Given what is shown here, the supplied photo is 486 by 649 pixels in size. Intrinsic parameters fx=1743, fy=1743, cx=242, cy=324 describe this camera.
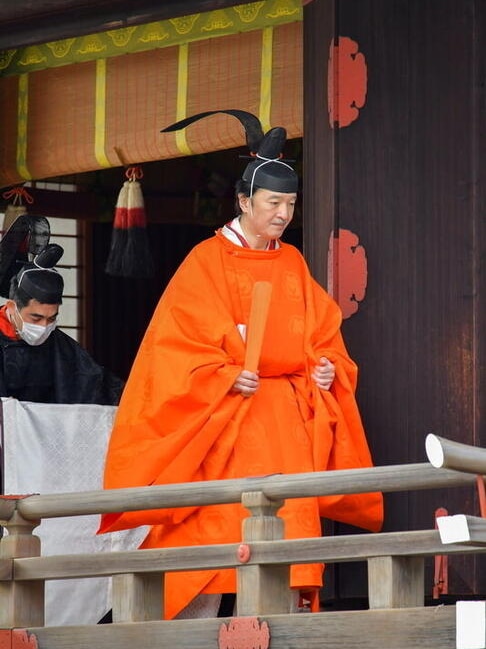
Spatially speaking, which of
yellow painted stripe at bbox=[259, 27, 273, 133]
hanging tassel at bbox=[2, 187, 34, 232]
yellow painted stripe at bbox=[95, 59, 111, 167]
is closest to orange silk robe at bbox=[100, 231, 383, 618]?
yellow painted stripe at bbox=[259, 27, 273, 133]

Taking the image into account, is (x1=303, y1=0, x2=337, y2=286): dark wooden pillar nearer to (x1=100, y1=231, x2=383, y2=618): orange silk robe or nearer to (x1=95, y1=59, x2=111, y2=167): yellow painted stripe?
(x1=100, y1=231, x2=383, y2=618): orange silk robe

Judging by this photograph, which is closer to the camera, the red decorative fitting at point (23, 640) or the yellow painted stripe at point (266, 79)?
the red decorative fitting at point (23, 640)

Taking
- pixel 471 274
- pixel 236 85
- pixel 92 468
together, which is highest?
pixel 236 85

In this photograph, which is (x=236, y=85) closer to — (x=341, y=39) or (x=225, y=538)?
(x=341, y=39)

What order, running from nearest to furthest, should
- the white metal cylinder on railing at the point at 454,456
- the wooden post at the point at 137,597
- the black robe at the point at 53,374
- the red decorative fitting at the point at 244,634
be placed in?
the white metal cylinder on railing at the point at 454,456, the red decorative fitting at the point at 244,634, the wooden post at the point at 137,597, the black robe at the point at 53,374

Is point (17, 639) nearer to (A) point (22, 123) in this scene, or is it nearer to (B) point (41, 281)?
(B) point (41, 281)

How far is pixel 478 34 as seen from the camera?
23.0 ft

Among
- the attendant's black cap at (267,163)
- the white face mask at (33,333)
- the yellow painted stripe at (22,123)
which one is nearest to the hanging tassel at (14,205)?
the yellow painted stripe at (22,123)

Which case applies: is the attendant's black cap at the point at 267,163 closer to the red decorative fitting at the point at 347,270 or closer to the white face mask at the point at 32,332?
the red decorative fitting at the point at 347,270

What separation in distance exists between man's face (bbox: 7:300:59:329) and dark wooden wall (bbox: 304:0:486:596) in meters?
1.19

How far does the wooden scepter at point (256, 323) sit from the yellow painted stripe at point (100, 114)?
7.27 ft

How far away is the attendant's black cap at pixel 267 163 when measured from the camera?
662cm

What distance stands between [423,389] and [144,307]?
14.5 feet

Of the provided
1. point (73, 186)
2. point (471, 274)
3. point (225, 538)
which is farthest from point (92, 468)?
point (73, 186)
